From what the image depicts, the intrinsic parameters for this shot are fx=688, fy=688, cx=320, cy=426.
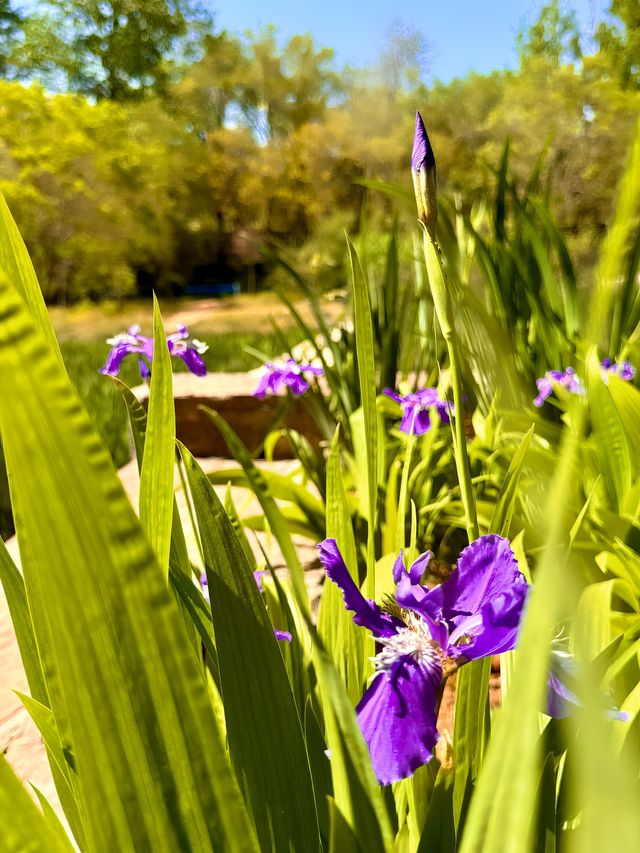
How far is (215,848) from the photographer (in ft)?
1.29

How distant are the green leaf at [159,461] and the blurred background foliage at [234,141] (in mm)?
8712

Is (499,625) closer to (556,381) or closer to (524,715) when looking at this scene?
(524,715)

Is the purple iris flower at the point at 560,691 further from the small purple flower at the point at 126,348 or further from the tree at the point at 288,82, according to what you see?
the tree at the point at 288,82

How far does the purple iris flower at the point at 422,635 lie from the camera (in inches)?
16.9

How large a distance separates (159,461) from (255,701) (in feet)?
0.64

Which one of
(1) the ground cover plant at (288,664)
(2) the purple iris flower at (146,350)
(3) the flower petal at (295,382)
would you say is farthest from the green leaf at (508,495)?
(3) the flower petal at (295,382)

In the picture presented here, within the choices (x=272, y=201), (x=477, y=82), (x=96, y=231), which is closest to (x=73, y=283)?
(x=96, y=231)

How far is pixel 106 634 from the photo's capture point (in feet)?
1.14

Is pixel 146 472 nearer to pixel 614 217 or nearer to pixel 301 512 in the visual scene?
pixel 614 217

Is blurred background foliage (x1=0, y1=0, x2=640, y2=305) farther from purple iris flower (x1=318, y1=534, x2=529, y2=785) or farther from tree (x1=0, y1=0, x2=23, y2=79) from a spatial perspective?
purple iris flower (x1=318, y1=534, x2=529, y2=785)

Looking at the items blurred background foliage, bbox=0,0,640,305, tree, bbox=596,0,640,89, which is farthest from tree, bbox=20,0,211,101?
tree, bbox=596,0,640,89

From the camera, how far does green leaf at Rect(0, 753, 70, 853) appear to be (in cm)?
34

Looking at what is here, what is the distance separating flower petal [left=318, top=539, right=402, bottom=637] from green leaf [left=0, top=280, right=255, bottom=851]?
0.46ft

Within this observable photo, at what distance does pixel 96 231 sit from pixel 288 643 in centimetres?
1636
